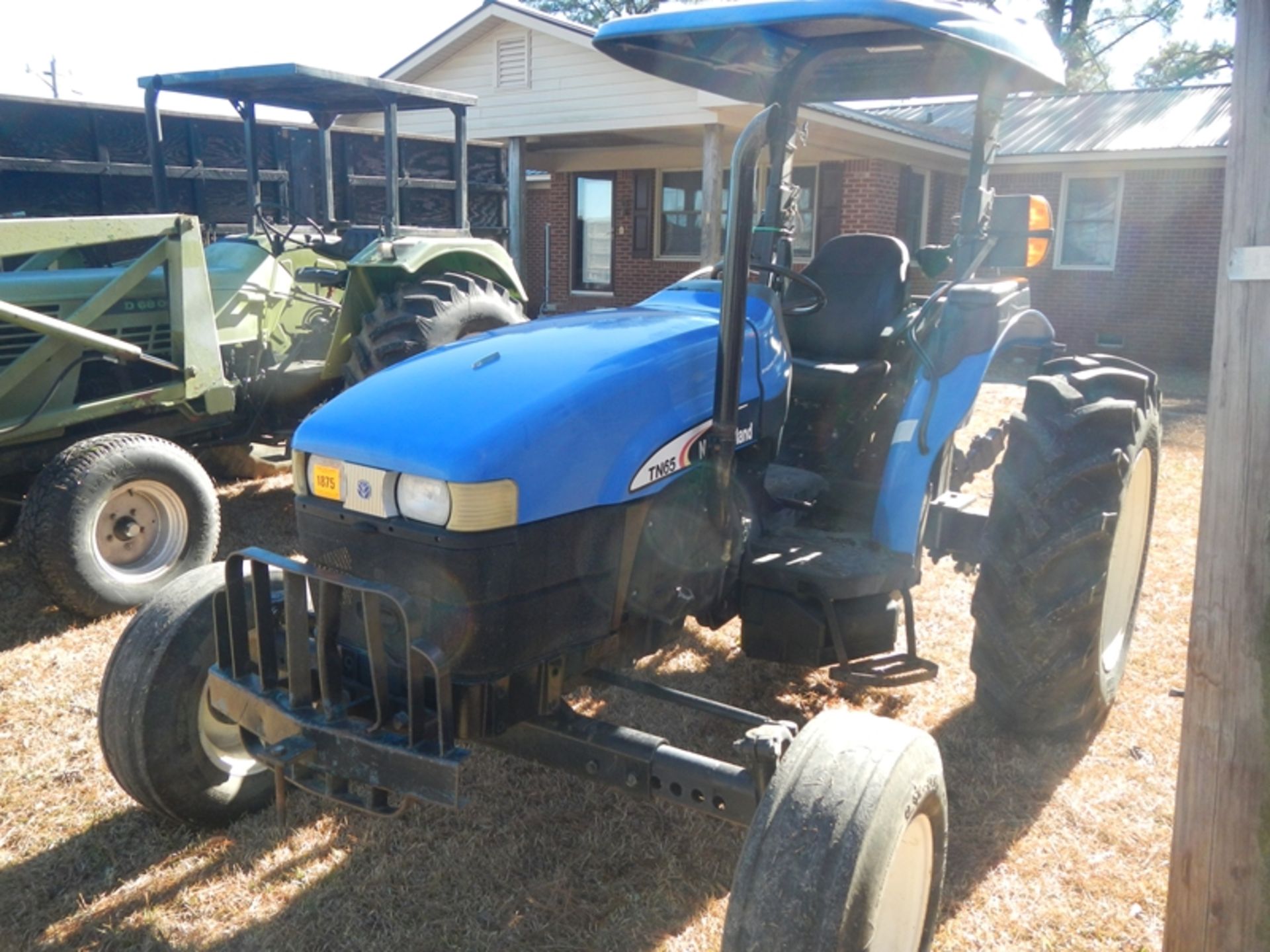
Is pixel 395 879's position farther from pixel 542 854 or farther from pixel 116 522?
pixel 116 522

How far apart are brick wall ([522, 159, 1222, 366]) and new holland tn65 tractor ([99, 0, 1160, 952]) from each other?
1119 centimetres

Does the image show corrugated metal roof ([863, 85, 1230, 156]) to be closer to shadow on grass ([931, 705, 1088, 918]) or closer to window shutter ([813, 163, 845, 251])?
window shutter ([813, 163, 845, 251])

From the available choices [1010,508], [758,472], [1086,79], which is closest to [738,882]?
[758,472]

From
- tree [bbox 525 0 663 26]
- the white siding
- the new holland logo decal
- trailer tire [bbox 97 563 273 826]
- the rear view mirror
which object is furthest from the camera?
tree [bbox 525 0 663 26]

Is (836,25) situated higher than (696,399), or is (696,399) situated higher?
(836,25)

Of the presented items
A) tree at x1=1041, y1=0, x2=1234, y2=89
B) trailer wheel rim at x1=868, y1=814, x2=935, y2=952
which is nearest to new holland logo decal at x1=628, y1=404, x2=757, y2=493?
trailer wheel rim at x1=868, y1=814, x2=935, y2=952

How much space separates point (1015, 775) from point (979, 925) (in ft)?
2.46

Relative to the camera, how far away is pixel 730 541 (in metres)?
2.64

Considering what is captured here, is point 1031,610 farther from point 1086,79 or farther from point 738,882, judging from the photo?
point 1086,79

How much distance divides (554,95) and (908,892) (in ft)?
40.1

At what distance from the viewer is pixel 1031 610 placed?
2.99m

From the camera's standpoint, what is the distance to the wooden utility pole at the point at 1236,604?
1.87 meters

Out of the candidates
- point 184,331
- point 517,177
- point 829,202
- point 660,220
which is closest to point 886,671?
point 184,331

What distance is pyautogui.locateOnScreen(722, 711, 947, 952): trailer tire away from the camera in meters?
1.86
